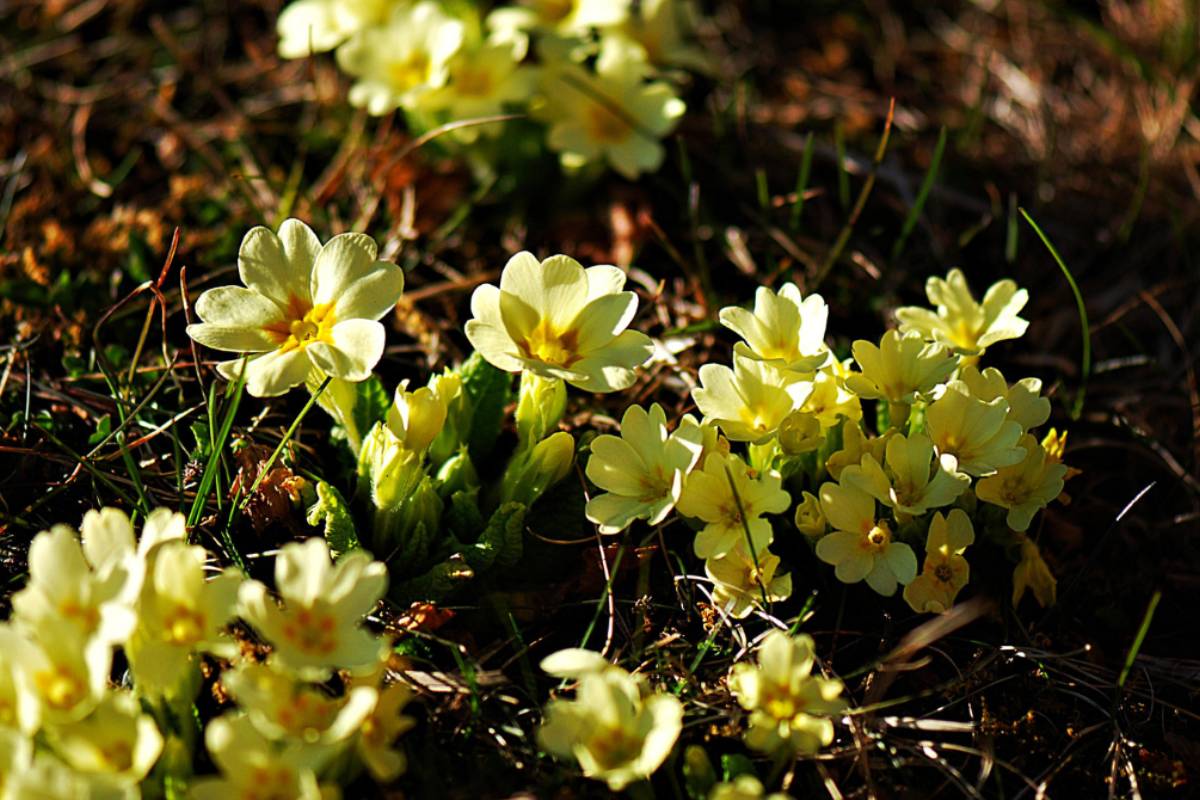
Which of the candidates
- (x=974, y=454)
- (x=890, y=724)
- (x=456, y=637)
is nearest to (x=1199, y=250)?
(x=974, y=454)

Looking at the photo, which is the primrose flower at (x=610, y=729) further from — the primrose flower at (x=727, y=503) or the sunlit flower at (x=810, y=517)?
the sunlit flower at (x=810, y=517)

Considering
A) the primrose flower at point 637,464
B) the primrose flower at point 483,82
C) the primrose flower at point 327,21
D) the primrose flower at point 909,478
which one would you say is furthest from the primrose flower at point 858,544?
the primrose flower at point 327,21

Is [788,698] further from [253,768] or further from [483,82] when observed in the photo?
[483,82]

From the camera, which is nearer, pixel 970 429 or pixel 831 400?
pixel 970 429

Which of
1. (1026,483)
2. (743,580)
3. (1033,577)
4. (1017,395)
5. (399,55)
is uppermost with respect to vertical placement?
(399,55)

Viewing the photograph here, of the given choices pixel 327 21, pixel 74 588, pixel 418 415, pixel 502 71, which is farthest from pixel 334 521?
pixel 327 21

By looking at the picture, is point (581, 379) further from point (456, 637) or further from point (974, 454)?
point (974, 454)
